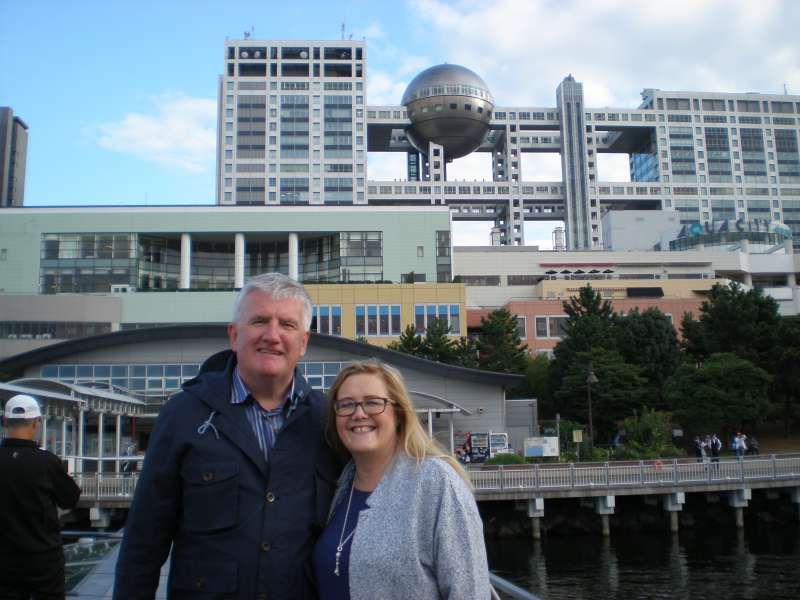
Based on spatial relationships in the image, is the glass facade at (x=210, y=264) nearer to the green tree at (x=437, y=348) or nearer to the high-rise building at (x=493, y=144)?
the green tree at (x=437, y=348)

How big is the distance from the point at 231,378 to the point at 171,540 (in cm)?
69

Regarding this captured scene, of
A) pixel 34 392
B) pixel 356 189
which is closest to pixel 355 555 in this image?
pixel 34 392

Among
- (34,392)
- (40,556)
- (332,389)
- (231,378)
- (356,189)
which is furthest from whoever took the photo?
(356,189)

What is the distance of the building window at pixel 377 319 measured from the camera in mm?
50562

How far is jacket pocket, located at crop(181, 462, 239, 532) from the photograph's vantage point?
284 cm

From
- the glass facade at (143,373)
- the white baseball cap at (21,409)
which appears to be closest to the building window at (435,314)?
the glass facade at (143,373)

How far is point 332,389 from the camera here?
2959mm

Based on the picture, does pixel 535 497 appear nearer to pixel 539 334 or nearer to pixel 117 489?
A: pixel 117 489

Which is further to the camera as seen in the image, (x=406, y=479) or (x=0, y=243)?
(x=0, y=243)

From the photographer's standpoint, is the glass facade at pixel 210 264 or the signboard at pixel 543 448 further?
the glass facade at pixel 210 264

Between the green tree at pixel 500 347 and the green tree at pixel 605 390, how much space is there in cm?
341

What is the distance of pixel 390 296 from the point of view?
50938 millimetres

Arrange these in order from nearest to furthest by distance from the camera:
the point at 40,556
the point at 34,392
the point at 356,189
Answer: the point at 40,556 → the point at 34,392 → the point at 356,189

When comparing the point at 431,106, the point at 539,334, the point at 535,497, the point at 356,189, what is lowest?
the point at 535,497
